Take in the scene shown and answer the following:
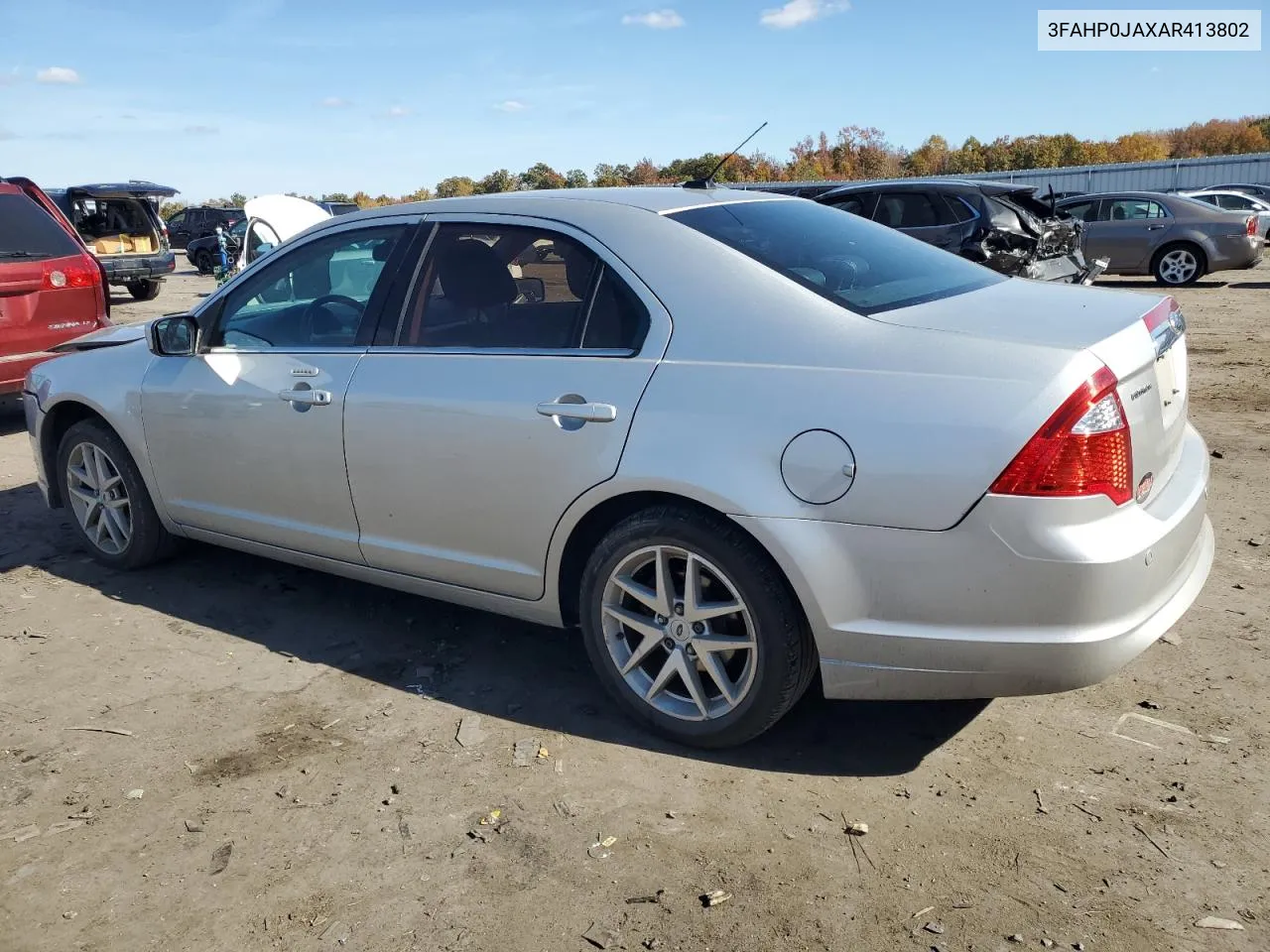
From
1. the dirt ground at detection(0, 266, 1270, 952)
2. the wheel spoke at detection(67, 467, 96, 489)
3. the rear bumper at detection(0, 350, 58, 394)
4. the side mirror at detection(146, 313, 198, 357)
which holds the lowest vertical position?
the dirt ground at detection(0, 266, 1270, 952)

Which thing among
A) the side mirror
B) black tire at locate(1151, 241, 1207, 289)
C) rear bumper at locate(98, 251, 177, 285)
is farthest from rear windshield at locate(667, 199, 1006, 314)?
rear bumper at locate(98, 251, 177, 285)

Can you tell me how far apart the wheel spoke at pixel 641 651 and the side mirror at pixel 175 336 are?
236 cm

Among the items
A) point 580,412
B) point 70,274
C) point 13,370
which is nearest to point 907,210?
point 70,274

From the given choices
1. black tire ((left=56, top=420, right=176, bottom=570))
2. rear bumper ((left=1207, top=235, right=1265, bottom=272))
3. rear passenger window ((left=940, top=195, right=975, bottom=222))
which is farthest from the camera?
rear bumper ((left=1207, top=235, right=1265, bottom=272))

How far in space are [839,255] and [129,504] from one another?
3.36 meters

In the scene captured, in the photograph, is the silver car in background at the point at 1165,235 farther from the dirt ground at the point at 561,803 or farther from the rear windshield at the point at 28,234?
the dirt ground at the point at 561,803

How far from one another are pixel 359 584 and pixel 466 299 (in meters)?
1.67

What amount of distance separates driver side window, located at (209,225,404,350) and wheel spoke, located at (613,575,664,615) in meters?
1.44

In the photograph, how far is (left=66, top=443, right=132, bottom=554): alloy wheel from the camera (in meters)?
4.95

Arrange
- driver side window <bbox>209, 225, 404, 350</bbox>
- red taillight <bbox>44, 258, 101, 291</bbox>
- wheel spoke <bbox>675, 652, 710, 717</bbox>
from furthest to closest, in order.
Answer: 1. red taillight <bbox>44, 258, 101, 291</bbox>
2. driver side window <bbox>209, 225, 404, 350</bbox>
3. wheel spoke <bbox>675, 652, 710, 717</bbox>

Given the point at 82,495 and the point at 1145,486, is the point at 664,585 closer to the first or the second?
the point at 1145,486

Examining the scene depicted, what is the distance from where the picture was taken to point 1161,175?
34094mm

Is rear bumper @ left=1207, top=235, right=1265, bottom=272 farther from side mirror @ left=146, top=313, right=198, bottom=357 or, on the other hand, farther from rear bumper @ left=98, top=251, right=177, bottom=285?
rear bumper @ left=98, top=251, right=177, bottom=285

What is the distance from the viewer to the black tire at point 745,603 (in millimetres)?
2992
